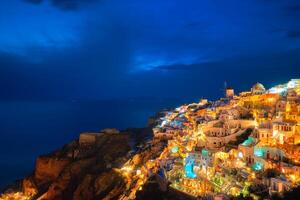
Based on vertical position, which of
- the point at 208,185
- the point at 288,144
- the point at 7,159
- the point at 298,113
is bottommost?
the point at 7,159

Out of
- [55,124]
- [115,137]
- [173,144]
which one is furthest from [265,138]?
[55,124]

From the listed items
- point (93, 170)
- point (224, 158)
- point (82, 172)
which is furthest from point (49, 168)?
point (224, 158)

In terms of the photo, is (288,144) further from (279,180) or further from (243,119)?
(243,119)

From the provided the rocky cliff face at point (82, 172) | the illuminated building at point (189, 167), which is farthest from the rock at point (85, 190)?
the illuminated building at point (189, 167)

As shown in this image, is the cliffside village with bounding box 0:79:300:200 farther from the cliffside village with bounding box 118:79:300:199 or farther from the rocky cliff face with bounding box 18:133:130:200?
the rocky cliff face with bounding box 18:133:130:200

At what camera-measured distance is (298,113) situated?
35.1 metres

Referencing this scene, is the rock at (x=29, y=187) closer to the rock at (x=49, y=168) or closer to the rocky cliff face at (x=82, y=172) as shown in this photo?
the rocky cliff face at (x=82, y=172)

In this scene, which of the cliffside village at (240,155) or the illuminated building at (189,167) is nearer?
the cliffside village at (240,155)

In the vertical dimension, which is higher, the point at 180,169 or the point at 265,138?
the point at 265,138

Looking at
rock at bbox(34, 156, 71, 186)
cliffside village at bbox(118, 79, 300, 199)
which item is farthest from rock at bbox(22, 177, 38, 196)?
cliffside village at bbox(118, 79, 300, 199)

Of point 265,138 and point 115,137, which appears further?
point 115,137

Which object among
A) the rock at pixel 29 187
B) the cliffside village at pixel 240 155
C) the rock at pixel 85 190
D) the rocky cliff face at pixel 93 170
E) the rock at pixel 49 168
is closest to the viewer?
the cliffside village at pixel 240 155

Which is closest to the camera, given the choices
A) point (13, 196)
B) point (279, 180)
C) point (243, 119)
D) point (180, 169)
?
point (279, 180)

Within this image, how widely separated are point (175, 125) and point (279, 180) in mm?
29616
